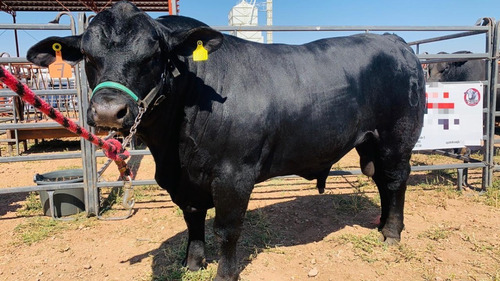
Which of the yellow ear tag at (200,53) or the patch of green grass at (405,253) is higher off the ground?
the yellow ear tag at (200,53)

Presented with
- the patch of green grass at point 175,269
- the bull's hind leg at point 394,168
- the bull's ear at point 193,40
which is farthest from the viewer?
the bull's hind leg at point 394,168

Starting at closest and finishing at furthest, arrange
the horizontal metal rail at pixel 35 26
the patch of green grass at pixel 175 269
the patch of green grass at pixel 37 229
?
the patch of green grass at pixel 175 269 → the patch of green grass at pixel 37 229 → the horizontal metal rail at pixel 35 26

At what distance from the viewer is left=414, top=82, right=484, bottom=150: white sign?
15.8 feet

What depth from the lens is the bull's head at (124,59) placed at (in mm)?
1771

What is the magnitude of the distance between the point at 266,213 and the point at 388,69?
217cm

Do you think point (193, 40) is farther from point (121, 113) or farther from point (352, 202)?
point (352, 202)

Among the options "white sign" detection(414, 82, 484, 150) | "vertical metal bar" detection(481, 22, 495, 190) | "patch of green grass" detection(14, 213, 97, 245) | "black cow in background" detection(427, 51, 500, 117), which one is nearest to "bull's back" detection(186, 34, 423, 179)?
"white sign" detection(414, 82, 484, 150)

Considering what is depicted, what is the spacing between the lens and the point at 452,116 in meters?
4.84

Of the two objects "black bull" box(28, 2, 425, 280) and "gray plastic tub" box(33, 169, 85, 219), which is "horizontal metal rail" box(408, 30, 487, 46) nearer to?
"black bull" box(28, 2, 425, 280)

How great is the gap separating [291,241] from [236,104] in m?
1.81

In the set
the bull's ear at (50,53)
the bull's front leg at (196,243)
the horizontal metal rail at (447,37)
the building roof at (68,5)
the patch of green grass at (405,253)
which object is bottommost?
the patch of green grass at (405,253)

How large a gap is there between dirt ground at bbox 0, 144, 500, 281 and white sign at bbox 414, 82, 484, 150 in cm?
73

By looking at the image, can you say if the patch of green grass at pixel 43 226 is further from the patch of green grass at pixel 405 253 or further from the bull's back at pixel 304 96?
the patch of green grass at pixel 405 253

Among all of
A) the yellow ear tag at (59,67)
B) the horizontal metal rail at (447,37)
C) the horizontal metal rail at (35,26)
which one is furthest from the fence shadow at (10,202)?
the horizontal metal rail at (447,37)
